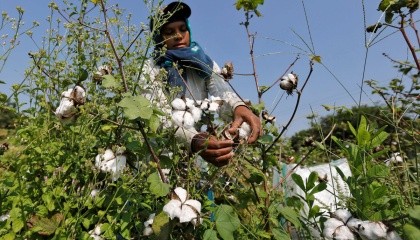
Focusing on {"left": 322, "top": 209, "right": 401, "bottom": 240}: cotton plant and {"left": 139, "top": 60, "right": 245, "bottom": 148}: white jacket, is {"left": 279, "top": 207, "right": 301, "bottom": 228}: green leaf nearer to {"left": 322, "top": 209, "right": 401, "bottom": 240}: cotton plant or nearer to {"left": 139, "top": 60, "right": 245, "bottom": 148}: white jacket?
{"left": 322, "top": 209, "right": 401, "bottom": 240}: cotton plant

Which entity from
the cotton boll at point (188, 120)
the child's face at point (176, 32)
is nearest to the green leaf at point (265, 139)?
the cotton boll at point (188, 120)

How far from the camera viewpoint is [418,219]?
24.1 inches

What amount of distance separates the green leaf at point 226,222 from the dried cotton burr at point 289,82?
0.44m

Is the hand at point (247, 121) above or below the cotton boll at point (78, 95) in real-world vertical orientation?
above

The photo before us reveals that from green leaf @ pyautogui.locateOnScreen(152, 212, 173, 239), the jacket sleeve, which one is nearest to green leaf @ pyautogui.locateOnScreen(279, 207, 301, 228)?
green leaf @ pyautogui.locateOnScreen(152, 212, 173, 239)

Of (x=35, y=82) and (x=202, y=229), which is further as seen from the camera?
(x=35, y=82)

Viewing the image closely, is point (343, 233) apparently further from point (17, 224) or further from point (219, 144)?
point (17, 224)

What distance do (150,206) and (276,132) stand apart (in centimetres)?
47

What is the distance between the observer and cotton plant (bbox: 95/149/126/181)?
1023 mm

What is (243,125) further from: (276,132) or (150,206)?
(150,206)

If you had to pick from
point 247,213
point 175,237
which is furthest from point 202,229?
point 247,213

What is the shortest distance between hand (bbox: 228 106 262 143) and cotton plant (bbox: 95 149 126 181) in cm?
35

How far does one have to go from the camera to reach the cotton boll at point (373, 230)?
72 centimetres

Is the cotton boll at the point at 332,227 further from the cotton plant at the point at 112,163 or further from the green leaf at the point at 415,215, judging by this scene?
the cotton plant at the point at 112,163
